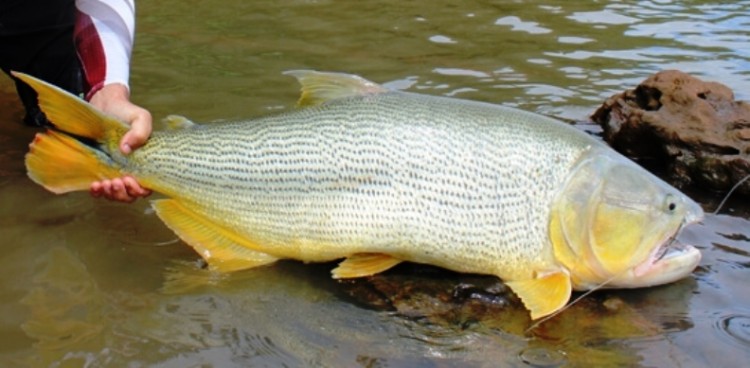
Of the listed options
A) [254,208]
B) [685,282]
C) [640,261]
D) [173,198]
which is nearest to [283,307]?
[254,208]

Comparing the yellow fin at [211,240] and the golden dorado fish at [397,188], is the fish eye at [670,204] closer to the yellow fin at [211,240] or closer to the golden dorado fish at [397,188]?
the golden dorado fish at [397,188]

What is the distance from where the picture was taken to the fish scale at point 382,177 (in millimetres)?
3496

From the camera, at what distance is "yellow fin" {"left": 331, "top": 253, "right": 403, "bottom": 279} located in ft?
11.9

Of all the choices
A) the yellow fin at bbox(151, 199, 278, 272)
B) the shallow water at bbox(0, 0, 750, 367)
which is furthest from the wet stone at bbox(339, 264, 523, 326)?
the yellow fin at bbox(151, 199, 278, 272)

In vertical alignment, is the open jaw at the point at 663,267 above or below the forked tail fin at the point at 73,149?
below

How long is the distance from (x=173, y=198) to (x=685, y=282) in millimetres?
2330

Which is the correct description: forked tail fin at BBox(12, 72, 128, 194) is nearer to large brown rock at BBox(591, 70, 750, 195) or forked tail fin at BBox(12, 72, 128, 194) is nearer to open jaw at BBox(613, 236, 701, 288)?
open jaw at BBox(613, 236, 701, 288)

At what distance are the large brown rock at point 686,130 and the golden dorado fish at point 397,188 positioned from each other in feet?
3.59

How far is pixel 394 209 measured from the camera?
359 centimetres

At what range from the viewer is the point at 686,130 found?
467cm

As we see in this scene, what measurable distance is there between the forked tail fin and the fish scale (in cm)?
14

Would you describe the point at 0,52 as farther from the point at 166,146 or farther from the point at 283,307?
the point at 283,307

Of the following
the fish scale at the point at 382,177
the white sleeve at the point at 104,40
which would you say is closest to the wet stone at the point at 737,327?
the fish scale at the point at 382,177

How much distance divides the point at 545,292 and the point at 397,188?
75 centimetres
